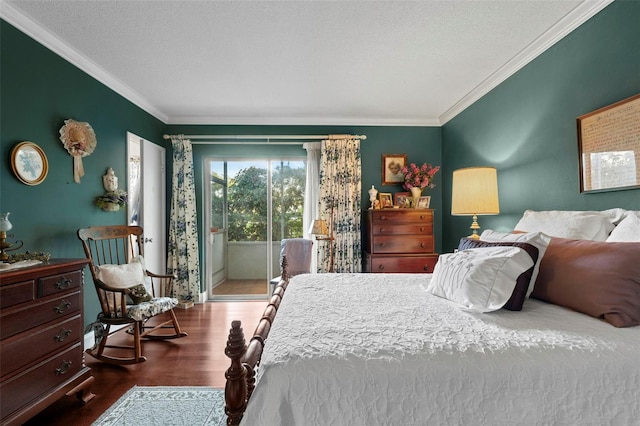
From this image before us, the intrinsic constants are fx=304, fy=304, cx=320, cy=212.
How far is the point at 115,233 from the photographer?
2.94 m

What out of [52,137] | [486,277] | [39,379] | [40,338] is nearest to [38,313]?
[40,338]

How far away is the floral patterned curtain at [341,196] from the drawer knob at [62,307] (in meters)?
2.83

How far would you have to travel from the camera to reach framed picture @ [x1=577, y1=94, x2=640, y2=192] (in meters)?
1.70

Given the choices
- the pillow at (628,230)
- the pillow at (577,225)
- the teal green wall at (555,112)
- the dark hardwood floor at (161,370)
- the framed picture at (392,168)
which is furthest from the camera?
the framed picture at (392,168)

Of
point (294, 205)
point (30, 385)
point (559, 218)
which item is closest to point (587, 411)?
point (559, 218)

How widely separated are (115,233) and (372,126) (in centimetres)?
342

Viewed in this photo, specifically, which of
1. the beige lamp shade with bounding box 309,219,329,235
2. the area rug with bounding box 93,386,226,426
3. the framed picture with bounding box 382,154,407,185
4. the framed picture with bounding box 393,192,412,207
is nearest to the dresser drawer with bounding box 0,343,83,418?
the area rug with bounding box 93,386,226,426

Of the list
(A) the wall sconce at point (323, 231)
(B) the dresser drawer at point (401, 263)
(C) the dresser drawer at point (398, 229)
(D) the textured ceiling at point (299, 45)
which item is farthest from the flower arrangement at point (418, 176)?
(A) the wall sconce at point (323, 231)

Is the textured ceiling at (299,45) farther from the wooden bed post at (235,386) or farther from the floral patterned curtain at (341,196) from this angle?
the wooden bed post at (235,386)

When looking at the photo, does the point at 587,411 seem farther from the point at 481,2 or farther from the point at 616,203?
the point at 481,2

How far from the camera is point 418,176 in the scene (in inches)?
164

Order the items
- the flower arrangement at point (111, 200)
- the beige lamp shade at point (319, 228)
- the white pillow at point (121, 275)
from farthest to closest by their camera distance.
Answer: the beige lamp shade at point (319, 228)
the flower arrangement at point (111, 200)
the white pillow at point (121, 275)

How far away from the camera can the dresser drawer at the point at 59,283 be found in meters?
1.73

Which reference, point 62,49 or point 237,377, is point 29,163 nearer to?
point 62,49
